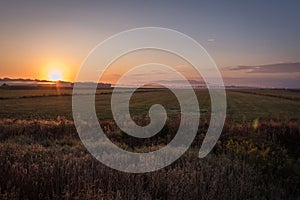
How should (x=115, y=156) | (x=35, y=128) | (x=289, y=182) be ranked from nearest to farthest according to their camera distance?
(x=289, y=182) < (x=115, y=156) < (x=35, y=128)

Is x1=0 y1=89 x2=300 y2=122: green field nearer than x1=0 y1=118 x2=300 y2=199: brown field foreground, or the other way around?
x1=0 y1=118 x2=300 y2=199: brown field foreground

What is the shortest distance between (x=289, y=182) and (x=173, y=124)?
8225mm

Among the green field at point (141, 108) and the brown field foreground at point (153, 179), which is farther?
the green field at point (141, 108)

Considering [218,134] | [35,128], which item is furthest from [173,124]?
[35,128]

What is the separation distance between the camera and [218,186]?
6371mm

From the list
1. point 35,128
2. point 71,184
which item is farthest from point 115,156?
point 35,128

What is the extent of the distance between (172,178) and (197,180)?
19.8 inches

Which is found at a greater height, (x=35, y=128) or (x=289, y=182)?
(x=35, y=128)

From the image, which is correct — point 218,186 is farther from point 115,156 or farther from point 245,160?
point 115,156

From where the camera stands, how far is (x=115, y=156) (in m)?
8.37

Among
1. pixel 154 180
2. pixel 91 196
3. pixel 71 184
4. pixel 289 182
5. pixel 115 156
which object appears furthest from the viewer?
pixel 115 156

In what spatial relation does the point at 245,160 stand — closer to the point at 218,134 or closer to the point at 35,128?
the point at 218,134

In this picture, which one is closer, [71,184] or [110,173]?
[71,184]

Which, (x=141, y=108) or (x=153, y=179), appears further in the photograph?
(x=141, y=108)
